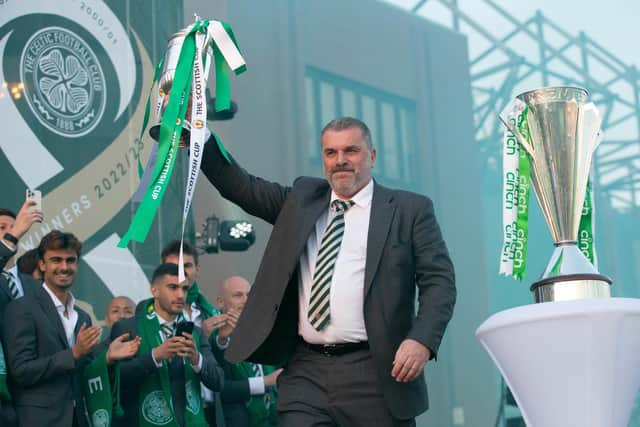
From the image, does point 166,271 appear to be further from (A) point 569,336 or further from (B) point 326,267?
(A) point 569,336

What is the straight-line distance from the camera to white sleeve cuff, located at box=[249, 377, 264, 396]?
5.01 metres

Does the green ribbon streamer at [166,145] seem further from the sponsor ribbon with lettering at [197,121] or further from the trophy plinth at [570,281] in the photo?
the trophy plinth at [570,281]

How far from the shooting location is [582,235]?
2635mm

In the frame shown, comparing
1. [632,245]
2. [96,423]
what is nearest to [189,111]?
[96,423]

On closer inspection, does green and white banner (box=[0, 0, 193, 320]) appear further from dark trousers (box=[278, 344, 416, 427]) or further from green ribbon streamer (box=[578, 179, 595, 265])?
green ribbon streamer (box=[578, 179, 595, 265])

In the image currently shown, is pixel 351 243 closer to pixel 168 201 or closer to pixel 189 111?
pixel 189 111

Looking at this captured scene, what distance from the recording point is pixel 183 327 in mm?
4484

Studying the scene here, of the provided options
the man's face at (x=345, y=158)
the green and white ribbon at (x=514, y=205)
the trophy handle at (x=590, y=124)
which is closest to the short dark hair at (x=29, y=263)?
the man's face at (x=345, y=158)

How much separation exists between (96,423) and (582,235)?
242 centimetres

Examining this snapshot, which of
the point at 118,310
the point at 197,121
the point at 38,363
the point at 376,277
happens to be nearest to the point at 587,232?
the point at 376,277

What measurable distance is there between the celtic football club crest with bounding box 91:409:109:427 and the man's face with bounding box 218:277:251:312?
1385 millimetres

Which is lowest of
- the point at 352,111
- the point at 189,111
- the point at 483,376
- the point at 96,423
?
the point at 483,376

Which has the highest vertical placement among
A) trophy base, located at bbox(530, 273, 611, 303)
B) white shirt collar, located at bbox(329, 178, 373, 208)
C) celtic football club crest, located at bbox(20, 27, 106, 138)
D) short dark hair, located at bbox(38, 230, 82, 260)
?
celtic football club crest, located at bbox(20, 27, 106, 138)

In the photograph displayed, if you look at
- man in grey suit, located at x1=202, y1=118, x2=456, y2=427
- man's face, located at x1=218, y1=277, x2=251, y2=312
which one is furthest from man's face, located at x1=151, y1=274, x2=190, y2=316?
man in grey suit, located at x1=202, y1=118, x2=456, y2=427
